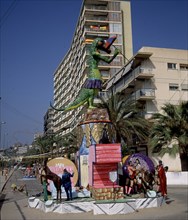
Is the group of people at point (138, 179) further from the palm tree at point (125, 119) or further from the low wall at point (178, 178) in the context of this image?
the palm tree at point (125, 119)

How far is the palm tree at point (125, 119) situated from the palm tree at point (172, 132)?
2835 mm

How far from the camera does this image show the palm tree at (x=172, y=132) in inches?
976

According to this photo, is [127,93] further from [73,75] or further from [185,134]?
[73,75]

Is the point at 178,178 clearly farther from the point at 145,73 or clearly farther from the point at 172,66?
the point at 172,66

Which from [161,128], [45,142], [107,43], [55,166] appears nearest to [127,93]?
[161,128]

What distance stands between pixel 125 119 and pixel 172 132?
4953mm

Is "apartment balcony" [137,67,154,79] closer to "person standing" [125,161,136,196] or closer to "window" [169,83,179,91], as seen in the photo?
"window" [169,83,179,91]

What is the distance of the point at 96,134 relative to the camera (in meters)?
16.6

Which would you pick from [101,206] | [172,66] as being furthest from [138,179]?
[172,66]

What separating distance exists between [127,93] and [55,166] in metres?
27.1

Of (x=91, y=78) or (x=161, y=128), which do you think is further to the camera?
(x=161, y=128)

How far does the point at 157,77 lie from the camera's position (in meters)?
37.2

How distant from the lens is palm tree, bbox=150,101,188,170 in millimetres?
24797

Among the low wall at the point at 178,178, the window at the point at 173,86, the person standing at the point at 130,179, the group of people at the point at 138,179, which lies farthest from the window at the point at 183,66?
the person standing at the point at 130,179
